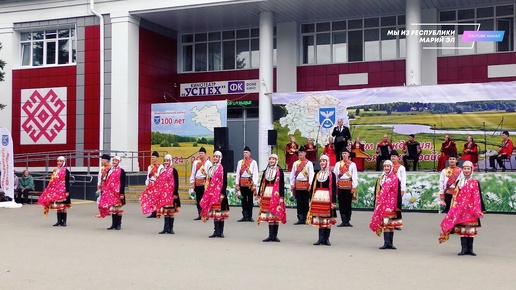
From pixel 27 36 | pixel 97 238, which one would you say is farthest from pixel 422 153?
pixel 27 36

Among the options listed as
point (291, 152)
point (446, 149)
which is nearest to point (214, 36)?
point (291, 152)

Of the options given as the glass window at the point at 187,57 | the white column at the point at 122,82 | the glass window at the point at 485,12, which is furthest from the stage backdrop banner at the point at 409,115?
the glass window at the point at 187,57

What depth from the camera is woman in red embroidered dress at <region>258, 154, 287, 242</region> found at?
11398mm

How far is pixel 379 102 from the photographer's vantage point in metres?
21.2

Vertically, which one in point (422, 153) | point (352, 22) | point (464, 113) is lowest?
point (422, 153)

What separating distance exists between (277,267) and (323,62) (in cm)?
1769

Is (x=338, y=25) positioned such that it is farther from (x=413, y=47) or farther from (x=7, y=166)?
(x=7, y=166)

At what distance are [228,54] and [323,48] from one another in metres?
4.24

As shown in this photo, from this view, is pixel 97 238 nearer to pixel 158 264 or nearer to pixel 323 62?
pixel 158 264

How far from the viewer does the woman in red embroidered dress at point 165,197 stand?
12.7 m

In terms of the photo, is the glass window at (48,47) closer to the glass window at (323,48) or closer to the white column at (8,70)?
the white column at (8,70)

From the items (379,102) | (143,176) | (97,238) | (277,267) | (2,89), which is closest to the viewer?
(277,267)

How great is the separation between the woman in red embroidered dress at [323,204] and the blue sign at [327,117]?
1086 centimetres

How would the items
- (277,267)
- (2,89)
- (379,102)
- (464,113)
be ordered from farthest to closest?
(2,89) → (379,102) → (464,113) → (277,267)
